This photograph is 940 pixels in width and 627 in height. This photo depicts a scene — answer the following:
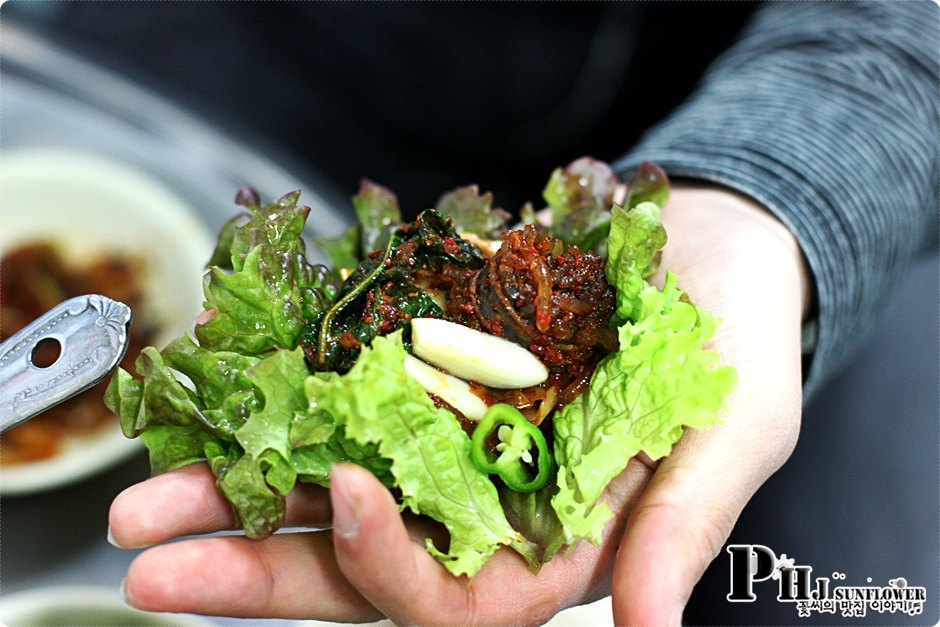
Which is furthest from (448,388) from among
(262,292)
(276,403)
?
(262,292)

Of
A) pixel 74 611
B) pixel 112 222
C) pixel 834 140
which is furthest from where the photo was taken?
pixel 112 222

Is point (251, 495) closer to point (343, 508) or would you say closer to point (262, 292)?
point (343, 508)

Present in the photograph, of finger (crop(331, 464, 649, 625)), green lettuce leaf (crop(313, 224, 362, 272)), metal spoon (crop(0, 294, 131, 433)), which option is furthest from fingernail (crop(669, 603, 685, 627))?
green lettuce leaf (crop(313, 224, 362, 272))

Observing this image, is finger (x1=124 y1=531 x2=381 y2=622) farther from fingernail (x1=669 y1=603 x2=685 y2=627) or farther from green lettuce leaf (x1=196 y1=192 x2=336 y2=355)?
fingernail (x1=669 y1=603 x2=685 y2=627)

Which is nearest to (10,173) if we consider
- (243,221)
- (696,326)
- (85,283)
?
(85,283)

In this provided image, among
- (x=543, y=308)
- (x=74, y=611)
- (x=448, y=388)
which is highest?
(x=543, y=308)

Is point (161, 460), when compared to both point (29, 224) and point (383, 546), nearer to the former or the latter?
point (383, 546)

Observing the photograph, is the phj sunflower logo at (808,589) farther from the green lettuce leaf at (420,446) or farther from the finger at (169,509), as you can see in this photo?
the finger at (169,509)

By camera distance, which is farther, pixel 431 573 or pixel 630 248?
pixel 630 248
